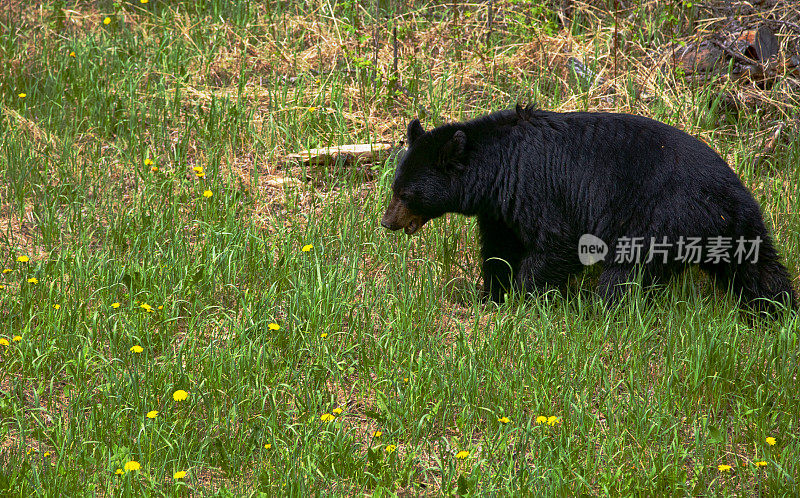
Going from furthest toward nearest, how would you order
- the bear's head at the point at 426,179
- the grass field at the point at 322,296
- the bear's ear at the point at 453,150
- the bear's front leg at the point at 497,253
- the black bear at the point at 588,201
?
the bear's front leg at the point at 497,253 < the bear's head at the point at 426,179 < the bear's ear at the point at 453,150 < the black bear at the point at 588,201 < the grass field at the point at 322,296

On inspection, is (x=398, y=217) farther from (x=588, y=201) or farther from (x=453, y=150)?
(x=588, y=201)

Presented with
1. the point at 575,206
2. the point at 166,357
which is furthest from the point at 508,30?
the point at 166,357

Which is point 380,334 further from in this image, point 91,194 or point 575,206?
point 91,194

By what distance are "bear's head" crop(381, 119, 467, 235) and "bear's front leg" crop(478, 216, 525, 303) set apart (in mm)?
290

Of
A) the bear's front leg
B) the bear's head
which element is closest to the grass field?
the bear's front leg

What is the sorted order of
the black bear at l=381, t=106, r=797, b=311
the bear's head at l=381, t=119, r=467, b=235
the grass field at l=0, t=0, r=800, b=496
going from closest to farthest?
the grass field at l=0, t=0, r=800, b=496, the black bear at l=381, t=106, r=797, b=311, the bear's head at l=381, t=119, r=467, b=235

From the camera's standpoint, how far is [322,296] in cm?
460

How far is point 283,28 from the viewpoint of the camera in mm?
7816

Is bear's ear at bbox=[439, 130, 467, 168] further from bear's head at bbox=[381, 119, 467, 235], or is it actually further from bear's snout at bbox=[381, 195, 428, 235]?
bear's snout at bbox=[381, 195, 428, 235]

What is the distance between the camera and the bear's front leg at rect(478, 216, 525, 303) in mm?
5152

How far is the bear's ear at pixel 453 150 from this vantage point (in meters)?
4.82

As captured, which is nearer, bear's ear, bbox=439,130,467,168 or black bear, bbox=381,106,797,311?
black bear, bbox=381,106,797,311

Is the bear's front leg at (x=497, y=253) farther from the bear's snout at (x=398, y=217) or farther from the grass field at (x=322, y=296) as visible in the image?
the bear's snout at (x=398, y=217)

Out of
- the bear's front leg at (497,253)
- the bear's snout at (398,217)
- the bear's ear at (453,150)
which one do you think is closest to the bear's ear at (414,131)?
the bear's ear at (453,150)
